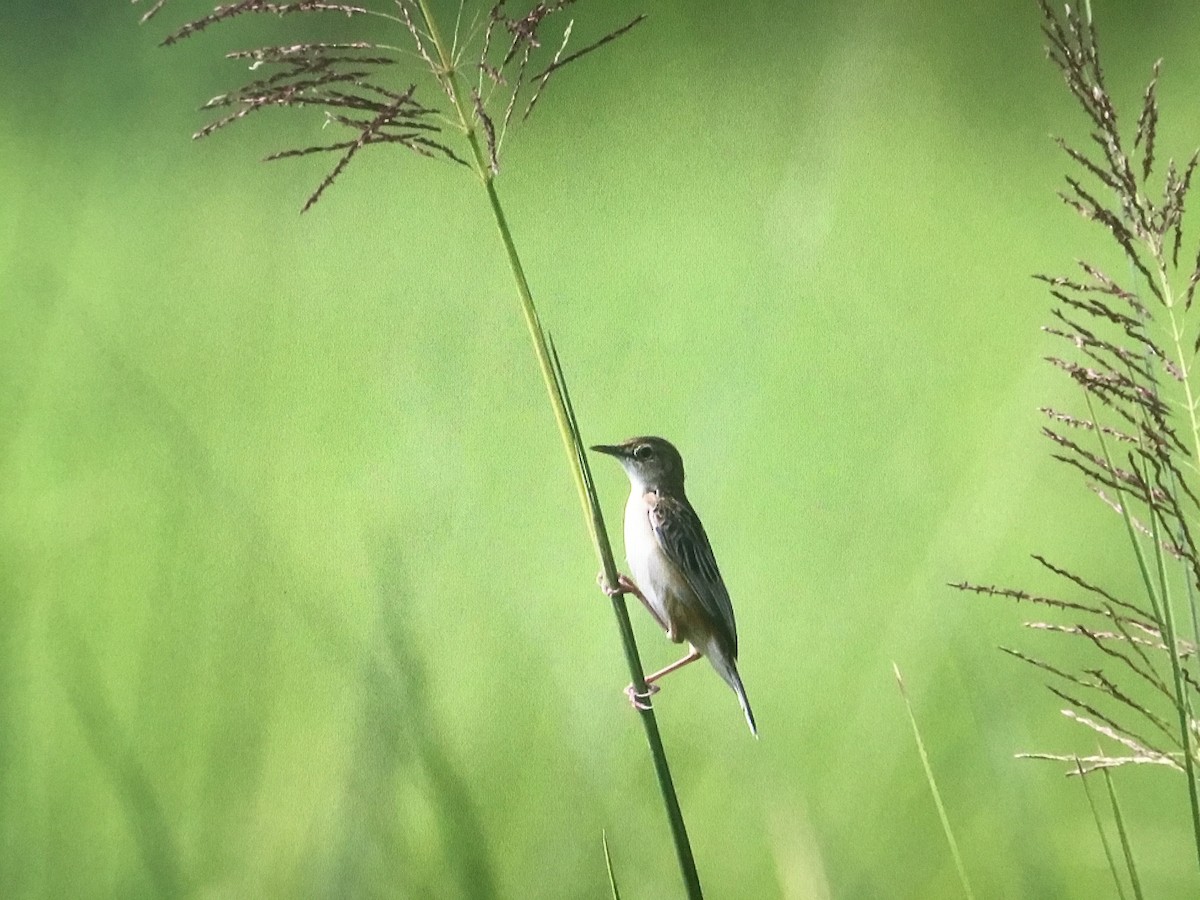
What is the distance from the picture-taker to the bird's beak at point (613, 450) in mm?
1229

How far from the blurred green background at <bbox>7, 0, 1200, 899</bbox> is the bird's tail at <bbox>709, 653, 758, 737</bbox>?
17mm

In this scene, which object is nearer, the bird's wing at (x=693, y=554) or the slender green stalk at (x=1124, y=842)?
the slender green stalk at (x=1124, y=842)

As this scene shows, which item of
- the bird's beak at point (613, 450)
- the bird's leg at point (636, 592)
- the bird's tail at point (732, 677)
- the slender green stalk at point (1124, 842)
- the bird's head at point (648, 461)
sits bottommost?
the slender green stalk at point (1124, 842)

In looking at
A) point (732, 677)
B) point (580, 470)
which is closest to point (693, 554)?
point (732, 677)

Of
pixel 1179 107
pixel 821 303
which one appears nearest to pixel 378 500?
pixel 821 303

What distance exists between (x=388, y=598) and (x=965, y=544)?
2.27 feet

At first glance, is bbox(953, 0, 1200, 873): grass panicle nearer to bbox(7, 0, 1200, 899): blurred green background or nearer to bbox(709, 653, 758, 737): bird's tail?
bbox(7, 0, 1200, 899): blurred green background

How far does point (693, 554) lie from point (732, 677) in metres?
0.15

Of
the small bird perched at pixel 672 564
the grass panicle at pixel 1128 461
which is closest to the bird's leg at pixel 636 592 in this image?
the small bird perched at pixel 672 564

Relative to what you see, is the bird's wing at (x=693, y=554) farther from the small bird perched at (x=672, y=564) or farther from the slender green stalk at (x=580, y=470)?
the slender green stalk at (x=580, y=470)

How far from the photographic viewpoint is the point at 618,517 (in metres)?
1.24

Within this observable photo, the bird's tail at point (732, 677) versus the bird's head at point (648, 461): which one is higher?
the bird's head at point (648, 461)

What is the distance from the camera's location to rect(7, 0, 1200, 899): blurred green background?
1.22 meters

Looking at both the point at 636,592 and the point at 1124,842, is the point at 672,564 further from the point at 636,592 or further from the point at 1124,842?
the point at 1124,842
